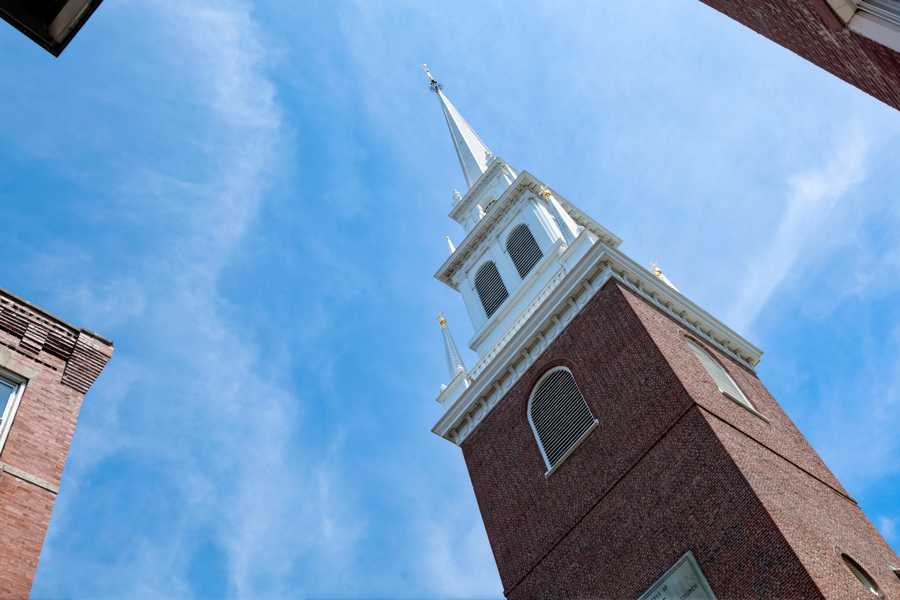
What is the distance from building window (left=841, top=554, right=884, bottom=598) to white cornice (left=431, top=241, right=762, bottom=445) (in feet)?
27.8

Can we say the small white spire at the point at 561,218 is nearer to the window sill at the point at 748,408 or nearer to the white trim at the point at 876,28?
the window sill at the point at 748,408

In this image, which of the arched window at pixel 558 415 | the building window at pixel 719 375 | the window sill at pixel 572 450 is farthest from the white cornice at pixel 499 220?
the window sill at pixel 572 450

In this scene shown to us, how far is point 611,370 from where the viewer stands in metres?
19.9

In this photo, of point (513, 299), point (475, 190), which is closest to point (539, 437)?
point (513, 299)

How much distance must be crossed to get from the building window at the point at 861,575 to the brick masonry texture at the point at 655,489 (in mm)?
219

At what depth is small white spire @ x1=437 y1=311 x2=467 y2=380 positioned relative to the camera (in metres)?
26.3

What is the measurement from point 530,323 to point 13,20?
59.0 feet

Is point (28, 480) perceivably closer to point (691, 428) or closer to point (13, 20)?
point (13, 20)

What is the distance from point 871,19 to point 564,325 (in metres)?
15.2

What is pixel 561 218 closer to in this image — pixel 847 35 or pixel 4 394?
pixel 847 35

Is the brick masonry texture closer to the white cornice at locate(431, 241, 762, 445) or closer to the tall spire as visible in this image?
the white cornice at locate(431, 241, 762, 445)

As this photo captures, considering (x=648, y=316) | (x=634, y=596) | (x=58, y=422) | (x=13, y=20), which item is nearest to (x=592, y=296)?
(x=648, y=316)

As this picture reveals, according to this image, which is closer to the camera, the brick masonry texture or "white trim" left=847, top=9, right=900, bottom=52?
"white trim" left=847, top=9, right=900, bottom=52

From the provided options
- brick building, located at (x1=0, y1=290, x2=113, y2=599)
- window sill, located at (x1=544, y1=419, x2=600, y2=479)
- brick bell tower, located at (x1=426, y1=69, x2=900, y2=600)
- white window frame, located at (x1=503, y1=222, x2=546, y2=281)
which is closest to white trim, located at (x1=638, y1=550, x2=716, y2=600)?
brick bell tower, located at (x1=426, y1=69, x2=900, y2=600)
